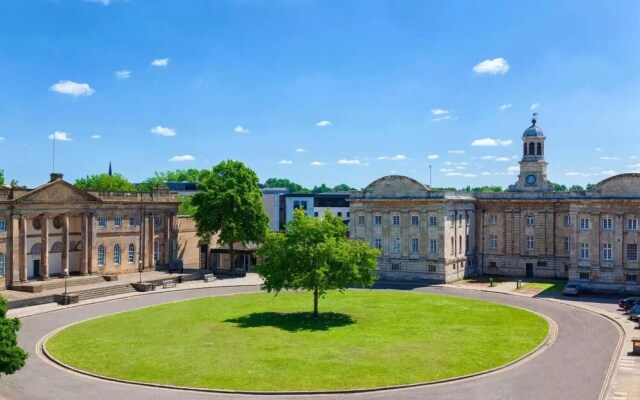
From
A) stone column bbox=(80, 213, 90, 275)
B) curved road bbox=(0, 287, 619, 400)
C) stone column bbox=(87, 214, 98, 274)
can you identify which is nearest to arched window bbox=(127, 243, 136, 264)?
stone column bbox=(87, 214, 98, 274)

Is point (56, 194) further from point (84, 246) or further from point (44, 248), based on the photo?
point (84, 246)

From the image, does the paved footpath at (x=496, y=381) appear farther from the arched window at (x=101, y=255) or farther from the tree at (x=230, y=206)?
the tree at (x=230, y=206)

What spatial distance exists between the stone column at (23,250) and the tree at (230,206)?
21.0 meters

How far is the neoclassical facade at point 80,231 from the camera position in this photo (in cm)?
6253

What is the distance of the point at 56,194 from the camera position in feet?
220

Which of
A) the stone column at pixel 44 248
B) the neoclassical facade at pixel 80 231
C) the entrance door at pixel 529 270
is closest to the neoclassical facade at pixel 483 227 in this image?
the entrance door at pixel 529 270

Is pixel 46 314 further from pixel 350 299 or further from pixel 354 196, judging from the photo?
pixel 354 196

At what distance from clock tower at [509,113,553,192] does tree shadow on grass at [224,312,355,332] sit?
140 feet

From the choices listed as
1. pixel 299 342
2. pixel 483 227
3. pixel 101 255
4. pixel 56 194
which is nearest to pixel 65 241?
pixel 101 255

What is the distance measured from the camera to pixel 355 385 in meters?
31.8

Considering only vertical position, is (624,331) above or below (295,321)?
below

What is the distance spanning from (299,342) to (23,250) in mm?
38147

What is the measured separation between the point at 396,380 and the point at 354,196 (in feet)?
163

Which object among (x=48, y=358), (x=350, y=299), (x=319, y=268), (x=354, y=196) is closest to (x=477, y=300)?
(x=350, y=299)
